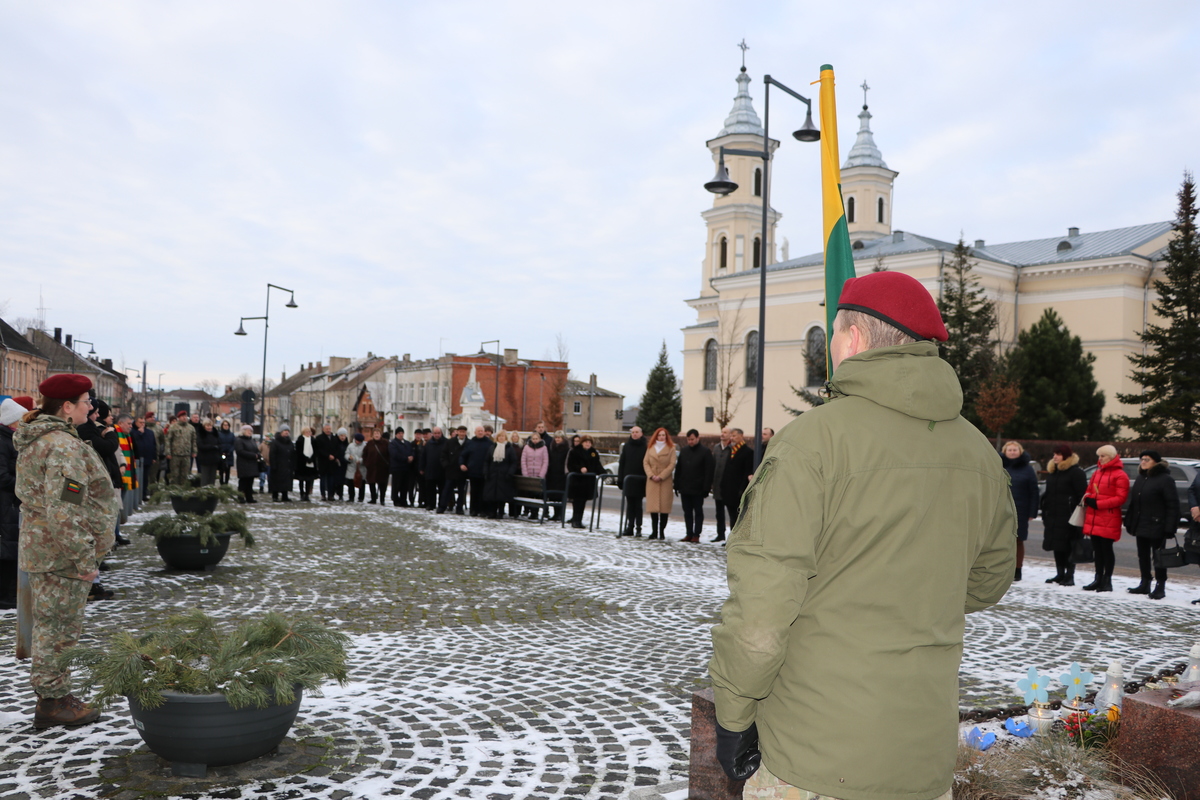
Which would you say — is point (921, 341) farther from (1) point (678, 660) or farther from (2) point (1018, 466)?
(2) point (1018, 466)

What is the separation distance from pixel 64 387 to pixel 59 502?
76 centimetres

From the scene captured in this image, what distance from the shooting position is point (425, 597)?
9.38 m

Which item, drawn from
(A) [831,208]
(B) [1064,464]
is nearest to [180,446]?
(B) [1064,464]

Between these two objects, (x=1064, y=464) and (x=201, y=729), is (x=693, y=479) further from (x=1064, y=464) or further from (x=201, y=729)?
(x=201, y=729)

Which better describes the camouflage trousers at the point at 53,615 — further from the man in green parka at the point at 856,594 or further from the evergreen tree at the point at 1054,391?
the evergreen tree at the point at 1054,391

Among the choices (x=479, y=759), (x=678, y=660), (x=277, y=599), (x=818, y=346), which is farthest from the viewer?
(x=818, y=346)

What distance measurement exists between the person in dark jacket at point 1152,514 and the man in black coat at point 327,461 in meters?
17.4

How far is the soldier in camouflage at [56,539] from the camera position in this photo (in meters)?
5.02

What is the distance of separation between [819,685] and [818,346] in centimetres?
5453

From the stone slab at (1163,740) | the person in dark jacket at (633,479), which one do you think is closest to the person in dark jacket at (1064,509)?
the person in dark jacket at (633,479)

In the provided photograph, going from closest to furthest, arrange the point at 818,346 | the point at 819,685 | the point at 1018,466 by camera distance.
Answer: the point at 819,685, the point at 1018,466, the point at 818,346

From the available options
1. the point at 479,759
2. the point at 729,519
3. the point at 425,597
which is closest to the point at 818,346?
the point at 729,519

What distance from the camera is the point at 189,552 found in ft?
33.4

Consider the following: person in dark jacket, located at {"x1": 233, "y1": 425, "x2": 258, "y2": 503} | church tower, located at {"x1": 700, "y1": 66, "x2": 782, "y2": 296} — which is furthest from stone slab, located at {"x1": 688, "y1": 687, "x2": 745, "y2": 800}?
church tower, located at {"x1": 700, "y1": 66, "x2": 782, "y2": 296}
